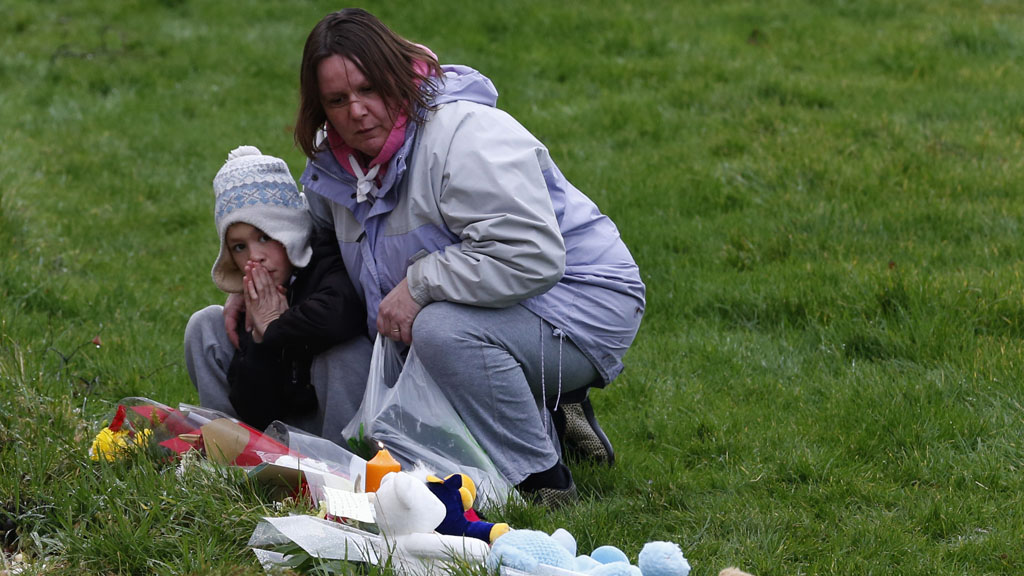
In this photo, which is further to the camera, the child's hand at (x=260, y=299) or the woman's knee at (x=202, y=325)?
the woman's knee at (x=202, y=325)

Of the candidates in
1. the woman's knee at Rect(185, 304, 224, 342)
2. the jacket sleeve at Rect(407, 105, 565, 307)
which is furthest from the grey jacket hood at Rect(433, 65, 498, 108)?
the woman's knee at Rect(185, 304, 224, 342)

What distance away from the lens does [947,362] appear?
436 centimetres

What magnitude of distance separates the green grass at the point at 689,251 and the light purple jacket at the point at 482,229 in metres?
0.66

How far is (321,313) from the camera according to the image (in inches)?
140

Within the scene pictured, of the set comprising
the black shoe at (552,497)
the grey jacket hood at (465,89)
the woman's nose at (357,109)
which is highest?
the grey jacket hood at (465,89)

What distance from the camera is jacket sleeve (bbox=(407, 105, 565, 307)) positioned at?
3.25 m

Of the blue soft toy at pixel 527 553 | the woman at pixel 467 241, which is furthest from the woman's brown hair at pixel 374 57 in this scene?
the blue soft toy at pixel 527 553

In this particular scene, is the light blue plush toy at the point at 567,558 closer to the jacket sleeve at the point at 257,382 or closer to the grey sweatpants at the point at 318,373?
the grey sweatpants at the point at 318,373

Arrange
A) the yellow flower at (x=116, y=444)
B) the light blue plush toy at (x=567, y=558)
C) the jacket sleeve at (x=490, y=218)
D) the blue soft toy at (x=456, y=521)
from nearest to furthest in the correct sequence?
the light blue plush toy at (x=567, y=558) → the blue soft toy at (x=456, y=521) → the jacket sleeve at (x=490, y=218) → the yellow flower at (x=116, y=444)

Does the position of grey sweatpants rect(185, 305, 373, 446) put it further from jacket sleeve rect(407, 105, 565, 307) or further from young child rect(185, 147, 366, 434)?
jacket sleeve rect(407, 105, 565, 307)

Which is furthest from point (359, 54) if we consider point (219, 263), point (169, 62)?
point (169, 62)

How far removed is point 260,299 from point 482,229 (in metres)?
0.91

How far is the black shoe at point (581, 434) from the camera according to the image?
381 centimetres

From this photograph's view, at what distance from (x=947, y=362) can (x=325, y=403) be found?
2441 mm
